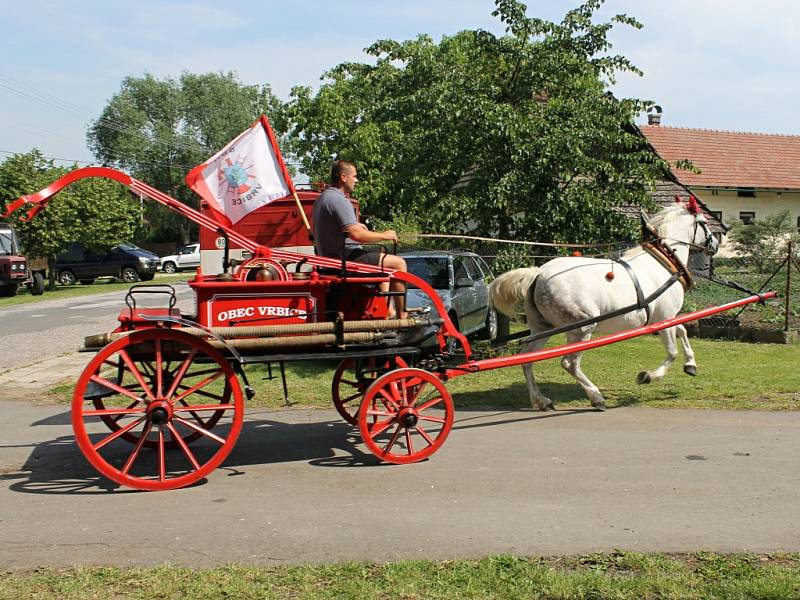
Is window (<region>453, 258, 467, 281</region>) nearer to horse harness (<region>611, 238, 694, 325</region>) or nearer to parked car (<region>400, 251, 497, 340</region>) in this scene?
parked car (<region>400, 251, 497, 340</region>)

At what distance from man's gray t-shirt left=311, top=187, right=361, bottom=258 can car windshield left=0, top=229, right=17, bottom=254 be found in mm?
26822

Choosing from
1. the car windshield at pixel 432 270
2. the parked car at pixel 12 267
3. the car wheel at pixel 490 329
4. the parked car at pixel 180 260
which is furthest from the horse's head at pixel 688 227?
the parked car at pixel 180 260

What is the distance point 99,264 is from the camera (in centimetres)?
3722

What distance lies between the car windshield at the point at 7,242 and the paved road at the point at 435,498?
24.6m

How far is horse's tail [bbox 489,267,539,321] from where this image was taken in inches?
350

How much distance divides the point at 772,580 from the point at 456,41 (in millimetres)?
31795

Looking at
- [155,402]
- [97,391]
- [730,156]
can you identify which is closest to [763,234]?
[730,156]

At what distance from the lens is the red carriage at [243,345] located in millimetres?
6012

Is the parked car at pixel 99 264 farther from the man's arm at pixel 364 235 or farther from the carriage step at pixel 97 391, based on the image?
the man's arm at pixel 364 235

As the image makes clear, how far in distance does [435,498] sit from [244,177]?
2.96 metres

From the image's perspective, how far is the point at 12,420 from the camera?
8.70m

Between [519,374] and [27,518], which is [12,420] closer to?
[27,518]

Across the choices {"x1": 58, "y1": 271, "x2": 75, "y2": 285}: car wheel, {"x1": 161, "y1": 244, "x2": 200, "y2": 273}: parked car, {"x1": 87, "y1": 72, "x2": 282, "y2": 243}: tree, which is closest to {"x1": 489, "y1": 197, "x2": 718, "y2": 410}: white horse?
{"x1": 58, "y1": 271, "x2": 75, "y2": 285}: car wheel

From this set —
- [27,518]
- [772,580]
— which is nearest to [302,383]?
[27,518]
